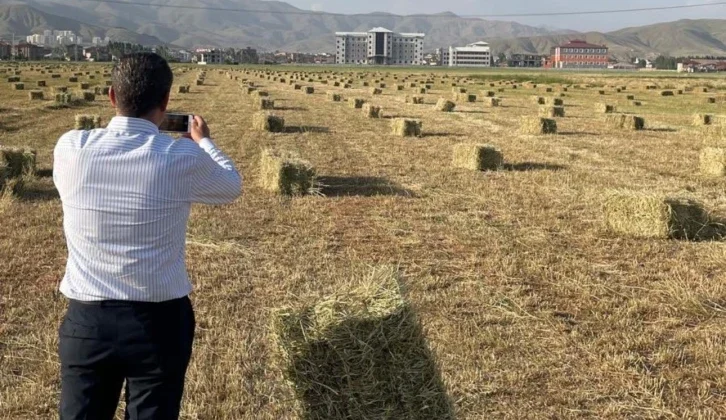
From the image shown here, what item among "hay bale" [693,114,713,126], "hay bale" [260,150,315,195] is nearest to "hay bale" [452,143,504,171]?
"hay bale" [260,150,315,195]

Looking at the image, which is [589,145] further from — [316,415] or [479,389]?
[316,415]

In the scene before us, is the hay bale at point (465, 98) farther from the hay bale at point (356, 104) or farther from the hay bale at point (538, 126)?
the hay bale at point (538, 126)

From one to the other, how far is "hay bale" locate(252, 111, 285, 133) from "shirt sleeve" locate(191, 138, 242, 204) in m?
20.1

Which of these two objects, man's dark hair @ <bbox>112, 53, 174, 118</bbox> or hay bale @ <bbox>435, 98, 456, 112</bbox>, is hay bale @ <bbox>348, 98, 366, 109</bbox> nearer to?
hay bale @ <bbox>435, 98, 456, 112</bbox>

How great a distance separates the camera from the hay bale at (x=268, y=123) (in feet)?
76.9

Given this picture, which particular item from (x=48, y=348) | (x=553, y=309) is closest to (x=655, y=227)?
(x=553, y=309)

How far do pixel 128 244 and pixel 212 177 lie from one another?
1.62ft

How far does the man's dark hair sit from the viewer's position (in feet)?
10.7

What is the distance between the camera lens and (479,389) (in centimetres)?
583

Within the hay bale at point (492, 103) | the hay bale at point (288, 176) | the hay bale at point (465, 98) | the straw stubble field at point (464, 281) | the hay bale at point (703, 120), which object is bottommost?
the straw stubble field at point (464, 281)

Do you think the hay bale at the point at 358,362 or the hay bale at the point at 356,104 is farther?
the hay bale at the point at 356,104

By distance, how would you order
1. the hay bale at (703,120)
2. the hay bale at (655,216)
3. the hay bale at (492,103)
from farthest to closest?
1. the hay bale at (492,103)
2. the hay bale at (703,120)
3. the hay bale at (655,216)

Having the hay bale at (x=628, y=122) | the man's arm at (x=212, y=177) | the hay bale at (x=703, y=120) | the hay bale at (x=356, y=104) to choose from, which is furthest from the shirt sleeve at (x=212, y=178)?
the hay bale at (x=356, y=104)

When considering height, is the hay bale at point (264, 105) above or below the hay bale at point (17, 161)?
above
